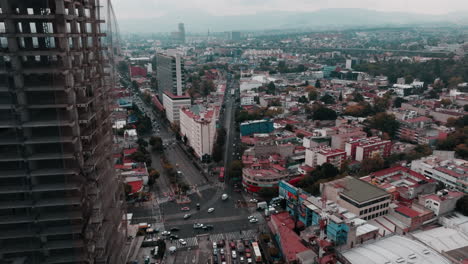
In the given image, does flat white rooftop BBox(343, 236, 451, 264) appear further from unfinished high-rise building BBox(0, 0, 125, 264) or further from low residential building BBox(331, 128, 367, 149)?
low residential building BBox(331, 128, 367, 149)

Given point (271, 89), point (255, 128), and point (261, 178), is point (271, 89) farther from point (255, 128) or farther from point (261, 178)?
point (261, 178)

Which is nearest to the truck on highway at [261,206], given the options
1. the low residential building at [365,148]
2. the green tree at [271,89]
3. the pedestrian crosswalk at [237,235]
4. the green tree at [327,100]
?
the pedestrian crosswalk at [237,235]

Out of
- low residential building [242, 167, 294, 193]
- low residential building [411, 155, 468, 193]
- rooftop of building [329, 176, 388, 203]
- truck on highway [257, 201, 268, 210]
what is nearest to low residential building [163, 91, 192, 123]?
low residential building [242, 167, 294, 193]

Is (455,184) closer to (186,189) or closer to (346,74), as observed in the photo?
(186,189)

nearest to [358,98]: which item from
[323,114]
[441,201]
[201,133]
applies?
[323,114]

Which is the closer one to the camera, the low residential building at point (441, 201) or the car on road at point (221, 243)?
the car on road at point (221, 243)

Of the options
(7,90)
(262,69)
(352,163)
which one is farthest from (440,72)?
(7,90)

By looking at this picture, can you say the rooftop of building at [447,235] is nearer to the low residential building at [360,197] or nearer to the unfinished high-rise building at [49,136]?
the low residential building at [360,197]
